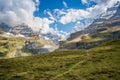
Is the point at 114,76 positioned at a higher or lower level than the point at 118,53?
lower

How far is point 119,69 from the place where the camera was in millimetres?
133000

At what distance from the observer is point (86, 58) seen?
176 meters

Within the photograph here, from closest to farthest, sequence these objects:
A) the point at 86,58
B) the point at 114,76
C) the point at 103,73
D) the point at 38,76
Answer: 1. the point at 114,76
2. the point at 103,73
3. the point at 38,76
4. the point at 86,58

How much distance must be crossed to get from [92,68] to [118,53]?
37.5 meters

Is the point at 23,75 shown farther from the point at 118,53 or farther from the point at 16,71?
the point at 118,53

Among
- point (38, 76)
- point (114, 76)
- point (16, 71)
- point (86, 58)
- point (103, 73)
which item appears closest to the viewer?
point (114, 76)

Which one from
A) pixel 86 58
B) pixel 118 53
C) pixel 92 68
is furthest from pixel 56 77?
pixel 118 53

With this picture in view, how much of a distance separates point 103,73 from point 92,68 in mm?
14261

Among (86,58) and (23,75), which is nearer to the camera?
(23,75)

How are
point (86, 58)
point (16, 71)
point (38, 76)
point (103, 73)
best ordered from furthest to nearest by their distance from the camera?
1. point (86, 58)
2. point (16, 71)
3. point (38, 76)
4. point (103, 73)

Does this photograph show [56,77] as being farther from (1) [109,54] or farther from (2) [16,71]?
(1) [109,54]

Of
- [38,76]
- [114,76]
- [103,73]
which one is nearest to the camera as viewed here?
[114,76]

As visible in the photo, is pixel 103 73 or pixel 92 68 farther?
pixel 92 68

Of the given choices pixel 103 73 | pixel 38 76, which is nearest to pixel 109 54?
pixel 103 73
